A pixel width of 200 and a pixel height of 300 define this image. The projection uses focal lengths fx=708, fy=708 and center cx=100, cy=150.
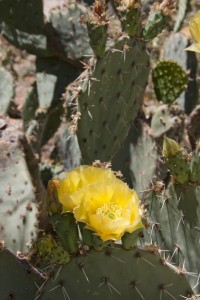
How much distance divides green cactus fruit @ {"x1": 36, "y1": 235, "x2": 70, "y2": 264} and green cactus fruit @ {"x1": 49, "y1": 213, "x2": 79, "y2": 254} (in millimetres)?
16

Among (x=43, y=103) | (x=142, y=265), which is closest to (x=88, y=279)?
(x=142, y=265)

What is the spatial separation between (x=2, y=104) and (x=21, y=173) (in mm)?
1022

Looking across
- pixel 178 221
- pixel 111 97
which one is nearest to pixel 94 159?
pixel 111 97

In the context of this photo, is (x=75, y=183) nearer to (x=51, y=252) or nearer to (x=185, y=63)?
(x=51, y=252)

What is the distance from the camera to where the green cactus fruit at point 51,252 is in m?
1.62

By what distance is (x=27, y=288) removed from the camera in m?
1.84

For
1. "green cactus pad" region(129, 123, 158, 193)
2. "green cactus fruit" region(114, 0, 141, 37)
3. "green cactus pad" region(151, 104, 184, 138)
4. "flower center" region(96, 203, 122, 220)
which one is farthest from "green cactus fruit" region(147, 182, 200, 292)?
"green cactus pad" region(151, 104, 184, 138)

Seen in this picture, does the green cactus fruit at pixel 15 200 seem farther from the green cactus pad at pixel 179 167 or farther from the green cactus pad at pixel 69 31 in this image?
the green cactus pad at pixel 69 31

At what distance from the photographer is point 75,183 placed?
5.29 ft

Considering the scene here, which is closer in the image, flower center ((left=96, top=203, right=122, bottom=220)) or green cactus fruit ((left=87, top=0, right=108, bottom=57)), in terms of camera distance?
flower center ((left=96, top=203, right=122, bottom=220))

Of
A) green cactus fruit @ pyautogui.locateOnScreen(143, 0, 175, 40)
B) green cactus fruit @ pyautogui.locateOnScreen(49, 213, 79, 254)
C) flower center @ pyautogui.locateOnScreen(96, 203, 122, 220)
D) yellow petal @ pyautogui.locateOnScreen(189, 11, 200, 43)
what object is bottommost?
green cactus fruit @ pyautogui.locateOnScreen(49, 213, 79, 254)

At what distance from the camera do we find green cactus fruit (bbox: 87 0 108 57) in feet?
7.25

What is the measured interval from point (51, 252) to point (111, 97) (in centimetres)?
95

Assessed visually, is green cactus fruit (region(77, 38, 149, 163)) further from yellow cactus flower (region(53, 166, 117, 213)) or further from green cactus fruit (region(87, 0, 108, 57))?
yellow cactus flower (region(53, 166, 117, 213))
